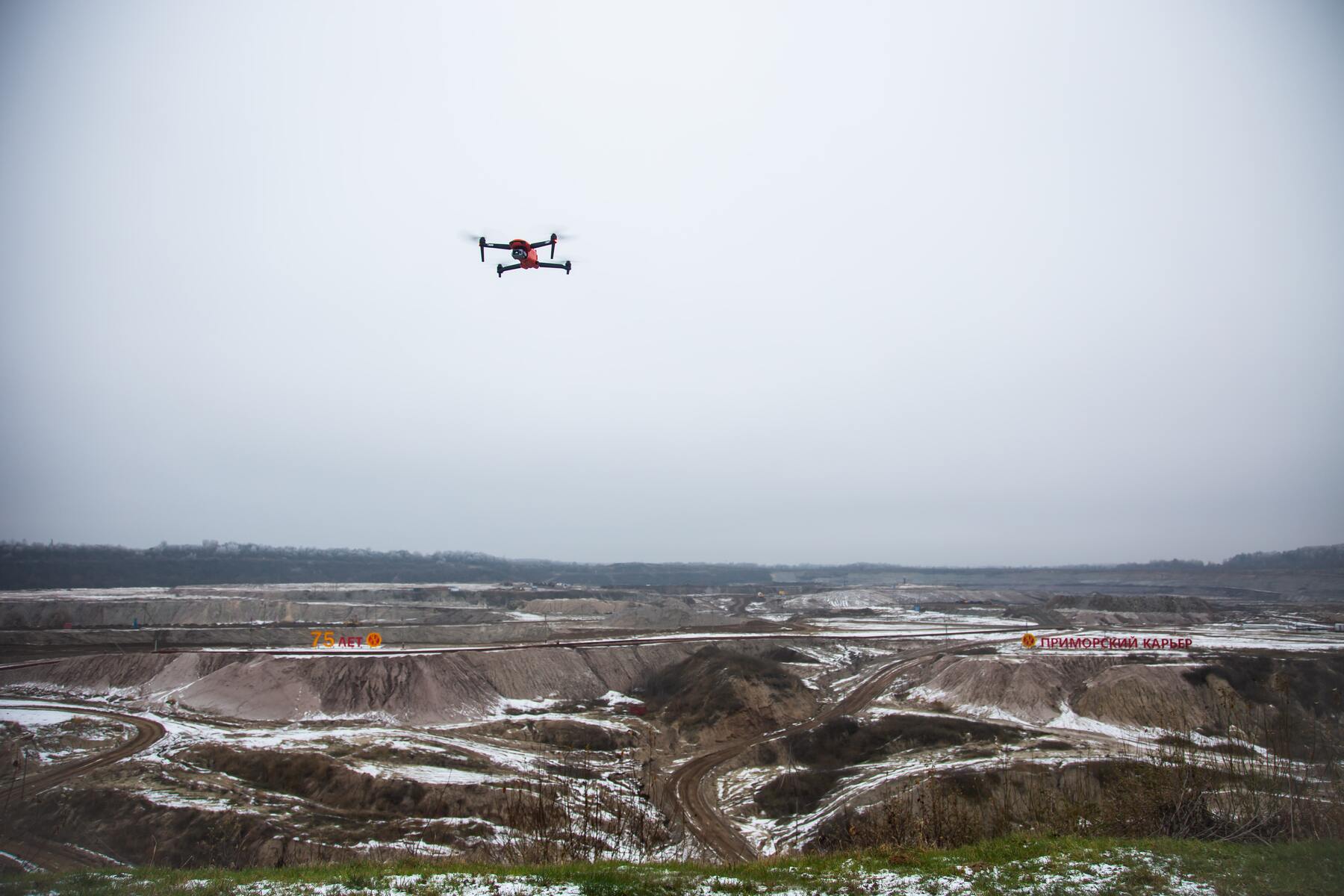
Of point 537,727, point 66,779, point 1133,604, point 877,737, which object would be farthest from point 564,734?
point 1133,604

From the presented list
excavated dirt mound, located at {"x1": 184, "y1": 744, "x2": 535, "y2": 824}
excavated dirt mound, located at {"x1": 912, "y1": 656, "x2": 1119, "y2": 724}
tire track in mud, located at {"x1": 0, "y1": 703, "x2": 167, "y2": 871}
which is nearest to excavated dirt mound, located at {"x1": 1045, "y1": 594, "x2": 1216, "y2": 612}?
excavated dirt mound, located at {"x1": 912, "y1": 656, "x2": 1119, "y2": 724}

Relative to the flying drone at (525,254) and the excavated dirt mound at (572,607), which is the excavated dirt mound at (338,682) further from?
the excavated dirt mound at (572,607)

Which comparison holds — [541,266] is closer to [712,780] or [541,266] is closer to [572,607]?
[712,780]

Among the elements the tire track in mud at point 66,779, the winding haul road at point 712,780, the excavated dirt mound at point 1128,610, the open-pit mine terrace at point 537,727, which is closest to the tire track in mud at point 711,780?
the winding haul road at point 712,780

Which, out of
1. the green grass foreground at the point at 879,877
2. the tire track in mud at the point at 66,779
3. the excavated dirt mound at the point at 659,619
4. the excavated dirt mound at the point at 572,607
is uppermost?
the green grass foreground at the point at 879,877

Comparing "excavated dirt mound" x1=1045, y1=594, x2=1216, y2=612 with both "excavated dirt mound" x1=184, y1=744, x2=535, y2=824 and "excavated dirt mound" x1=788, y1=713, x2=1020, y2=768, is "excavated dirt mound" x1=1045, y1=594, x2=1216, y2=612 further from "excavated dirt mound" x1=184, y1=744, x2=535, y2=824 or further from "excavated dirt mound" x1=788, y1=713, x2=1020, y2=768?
"excavated dirt mound" x1=184, y1=744, x2=535, y2=824

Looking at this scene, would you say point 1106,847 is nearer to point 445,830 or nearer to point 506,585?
point 445,830
